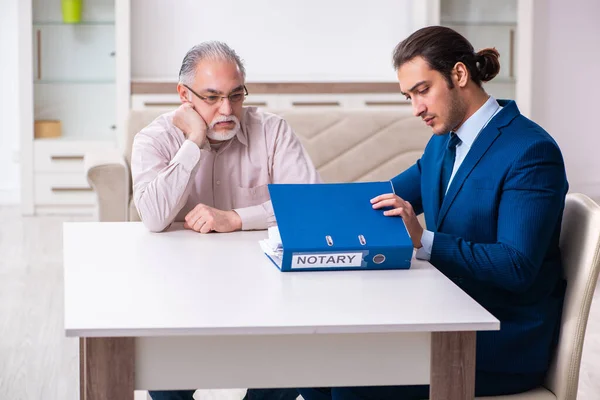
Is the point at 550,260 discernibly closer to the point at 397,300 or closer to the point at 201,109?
the point at 397,300

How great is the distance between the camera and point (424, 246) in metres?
1.79

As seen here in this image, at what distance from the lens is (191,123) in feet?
7.73

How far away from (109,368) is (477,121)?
970mm

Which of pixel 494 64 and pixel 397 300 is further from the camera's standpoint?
pixel 494 64

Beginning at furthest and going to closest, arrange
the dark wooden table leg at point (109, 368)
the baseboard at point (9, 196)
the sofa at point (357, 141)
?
the baseboard at point (9, 196)
the sofa at point (357, 141)
the dark wooden table leg at point (109, 368)

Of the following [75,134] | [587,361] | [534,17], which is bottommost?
[587,361]

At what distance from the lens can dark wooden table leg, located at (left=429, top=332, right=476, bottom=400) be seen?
4.49 feet

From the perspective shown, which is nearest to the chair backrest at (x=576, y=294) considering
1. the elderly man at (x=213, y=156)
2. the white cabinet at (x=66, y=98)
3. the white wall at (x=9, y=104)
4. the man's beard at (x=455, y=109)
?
the man's beard at (x=455, y=109)

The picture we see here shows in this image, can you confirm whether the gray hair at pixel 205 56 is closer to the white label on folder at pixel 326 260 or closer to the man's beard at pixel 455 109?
the man's beard at pixel 455 109

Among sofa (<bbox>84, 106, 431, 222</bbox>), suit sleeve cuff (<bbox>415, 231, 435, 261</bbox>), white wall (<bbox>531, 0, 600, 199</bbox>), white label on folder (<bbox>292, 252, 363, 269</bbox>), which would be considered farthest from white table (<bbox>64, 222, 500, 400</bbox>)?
white wall (<bbox>531, 0, 600, 199</bbox>)

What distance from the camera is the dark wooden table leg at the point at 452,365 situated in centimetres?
137

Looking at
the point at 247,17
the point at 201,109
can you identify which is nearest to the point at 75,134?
the point at 247,17

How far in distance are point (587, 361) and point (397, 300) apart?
6.11 feet

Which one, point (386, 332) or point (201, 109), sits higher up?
point (201, 109)
